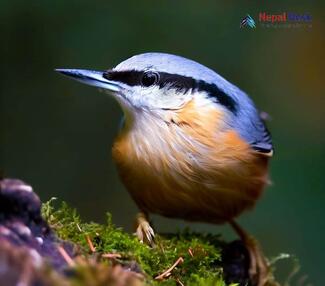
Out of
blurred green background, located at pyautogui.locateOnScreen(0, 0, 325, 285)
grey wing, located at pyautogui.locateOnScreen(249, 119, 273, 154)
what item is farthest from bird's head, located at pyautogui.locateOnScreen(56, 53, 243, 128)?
blurred green background, located at pyautogui.locateOnScreen(0, 0, 325, 285)

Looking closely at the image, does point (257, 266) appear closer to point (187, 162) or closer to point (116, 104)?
point (187, 162)

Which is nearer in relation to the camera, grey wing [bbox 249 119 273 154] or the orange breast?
the orange breast

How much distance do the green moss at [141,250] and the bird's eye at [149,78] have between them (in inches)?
18.0

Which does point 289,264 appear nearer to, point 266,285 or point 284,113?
point 284,113

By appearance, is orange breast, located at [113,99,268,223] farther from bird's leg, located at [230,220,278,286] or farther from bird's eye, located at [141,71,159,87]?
bird's leg, located at [230,220,278,286]

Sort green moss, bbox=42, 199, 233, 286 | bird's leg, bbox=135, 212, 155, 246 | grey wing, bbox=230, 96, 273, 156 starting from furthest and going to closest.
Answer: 1. grey wing, bbox=230, 96, 273, 156
2. bird's leg, bbox=135, 212, 155, 246
3. green moss, bbox=42, 199, 233, 286

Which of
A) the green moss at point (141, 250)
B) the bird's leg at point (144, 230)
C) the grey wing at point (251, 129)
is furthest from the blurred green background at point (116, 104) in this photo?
the green moss at point (141, 250)

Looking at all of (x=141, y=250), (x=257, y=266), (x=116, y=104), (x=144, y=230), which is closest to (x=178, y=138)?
(x=144, y=230)

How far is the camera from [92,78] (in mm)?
1644

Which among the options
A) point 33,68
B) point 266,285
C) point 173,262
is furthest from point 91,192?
point 173,262

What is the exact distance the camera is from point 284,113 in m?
2.96

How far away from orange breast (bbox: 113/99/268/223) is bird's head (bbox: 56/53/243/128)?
1.4 inches

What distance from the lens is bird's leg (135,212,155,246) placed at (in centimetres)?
160

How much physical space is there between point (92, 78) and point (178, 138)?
12.7 inches
